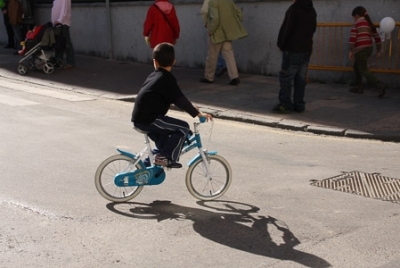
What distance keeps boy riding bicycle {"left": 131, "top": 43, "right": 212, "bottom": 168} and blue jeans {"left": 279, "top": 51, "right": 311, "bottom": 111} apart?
4.61 m

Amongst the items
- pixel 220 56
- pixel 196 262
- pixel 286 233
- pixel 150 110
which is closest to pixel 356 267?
pixel 286 233

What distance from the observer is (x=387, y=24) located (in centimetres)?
1104

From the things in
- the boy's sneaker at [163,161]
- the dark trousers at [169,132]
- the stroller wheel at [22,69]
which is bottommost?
the stroller wheel at [22,69]

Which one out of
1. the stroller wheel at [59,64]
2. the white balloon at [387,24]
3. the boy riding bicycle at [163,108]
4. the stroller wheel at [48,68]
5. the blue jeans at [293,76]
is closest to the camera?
the boy riding bicycle at [163,108]

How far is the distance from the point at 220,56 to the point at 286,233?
9.16m

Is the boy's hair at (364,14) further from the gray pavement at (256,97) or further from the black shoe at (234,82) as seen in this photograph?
the black shoe at (234,82)

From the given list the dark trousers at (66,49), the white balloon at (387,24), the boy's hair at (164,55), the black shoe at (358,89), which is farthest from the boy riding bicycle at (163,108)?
the dark trousers at (66,49)

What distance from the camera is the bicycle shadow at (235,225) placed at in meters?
4.82

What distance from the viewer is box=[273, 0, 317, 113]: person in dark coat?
32.7ft

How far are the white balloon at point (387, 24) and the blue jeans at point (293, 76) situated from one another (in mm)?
1809

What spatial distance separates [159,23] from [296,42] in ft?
11.0

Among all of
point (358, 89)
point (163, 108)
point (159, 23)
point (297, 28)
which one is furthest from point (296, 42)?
point (163, 108)

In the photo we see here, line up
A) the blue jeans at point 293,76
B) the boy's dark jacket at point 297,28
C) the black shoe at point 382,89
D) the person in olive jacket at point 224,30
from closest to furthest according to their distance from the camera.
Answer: the boy's dark jacket at point 297,28
the blue jeans at point 293,76
the black shoe at point 382,89
the person in olive jacket at point 224,30

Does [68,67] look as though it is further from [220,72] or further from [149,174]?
[149,174]
